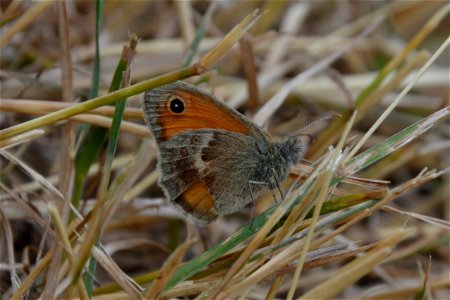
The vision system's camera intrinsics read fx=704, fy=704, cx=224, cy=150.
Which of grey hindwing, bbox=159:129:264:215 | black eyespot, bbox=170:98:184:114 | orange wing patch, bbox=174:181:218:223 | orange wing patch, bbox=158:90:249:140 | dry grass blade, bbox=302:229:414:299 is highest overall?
black eyespot, bbox=170:98:184:114

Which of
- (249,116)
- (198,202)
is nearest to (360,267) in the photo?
(198,202)

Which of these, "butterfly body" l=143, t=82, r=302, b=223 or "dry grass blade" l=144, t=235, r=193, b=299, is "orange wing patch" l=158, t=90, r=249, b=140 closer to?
"butterfly body" l=143, t=82, r=302, b=223

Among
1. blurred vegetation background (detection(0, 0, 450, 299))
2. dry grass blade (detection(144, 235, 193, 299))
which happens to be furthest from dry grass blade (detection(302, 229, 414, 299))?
dry grass blade (detection(144, 235, 193, 299))

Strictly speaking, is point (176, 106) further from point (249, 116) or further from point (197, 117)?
point (249, 116)

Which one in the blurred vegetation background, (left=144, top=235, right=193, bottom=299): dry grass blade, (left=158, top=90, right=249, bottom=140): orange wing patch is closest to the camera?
(left=144, top=235, right=193, bottom=299): dry grass blade

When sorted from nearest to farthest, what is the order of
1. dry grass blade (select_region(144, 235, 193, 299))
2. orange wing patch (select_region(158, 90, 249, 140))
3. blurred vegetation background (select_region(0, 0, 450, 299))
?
dry grass blade (select_region(144, 235, 193, 299)), blurred vegetation background (select_region(0, 0, 450, 299)), orange wing patch (select_region(158, 90, 249, 140))

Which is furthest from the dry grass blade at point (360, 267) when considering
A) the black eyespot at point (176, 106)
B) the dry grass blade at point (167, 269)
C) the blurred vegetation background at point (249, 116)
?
the black eyespot at point (176, 106)

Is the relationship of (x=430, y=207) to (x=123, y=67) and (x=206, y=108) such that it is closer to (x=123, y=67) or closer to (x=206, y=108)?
(x=206, y=108)

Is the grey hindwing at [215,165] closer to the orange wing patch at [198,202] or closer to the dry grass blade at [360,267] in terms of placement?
the orange wing patch at [198,202]

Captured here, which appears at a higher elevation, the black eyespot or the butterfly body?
the black eyespot
